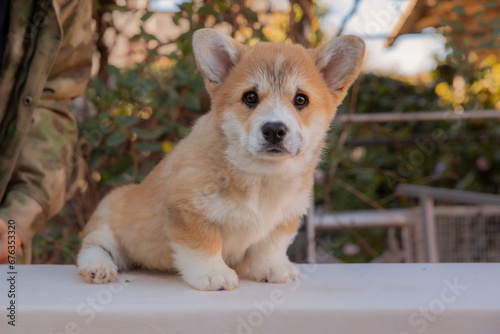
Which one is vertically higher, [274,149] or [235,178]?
[274,149]

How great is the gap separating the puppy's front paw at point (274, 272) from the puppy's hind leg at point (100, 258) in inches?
20.6

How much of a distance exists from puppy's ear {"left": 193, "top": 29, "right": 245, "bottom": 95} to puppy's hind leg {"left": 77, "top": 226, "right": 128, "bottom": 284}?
2.37ft

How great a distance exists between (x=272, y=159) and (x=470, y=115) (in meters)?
2.43

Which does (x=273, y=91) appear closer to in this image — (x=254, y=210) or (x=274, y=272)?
(x=254, y=210)

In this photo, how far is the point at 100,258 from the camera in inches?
81.4

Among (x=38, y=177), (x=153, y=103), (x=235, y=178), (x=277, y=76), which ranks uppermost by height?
(x=277, y=76)

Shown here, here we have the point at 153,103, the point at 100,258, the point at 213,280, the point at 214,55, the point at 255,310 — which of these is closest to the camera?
the point at 255,310

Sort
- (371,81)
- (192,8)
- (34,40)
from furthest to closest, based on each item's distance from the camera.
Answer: (371,81)
(192,8)
(34,40)

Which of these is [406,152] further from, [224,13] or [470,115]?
[224,13]

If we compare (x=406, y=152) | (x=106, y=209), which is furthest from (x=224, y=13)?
(x=406, y=152)

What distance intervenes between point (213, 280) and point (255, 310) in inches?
13.6

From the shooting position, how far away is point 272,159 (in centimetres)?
202

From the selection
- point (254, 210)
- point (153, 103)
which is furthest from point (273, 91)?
point (153, 103)

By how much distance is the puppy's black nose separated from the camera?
76.1 inches
